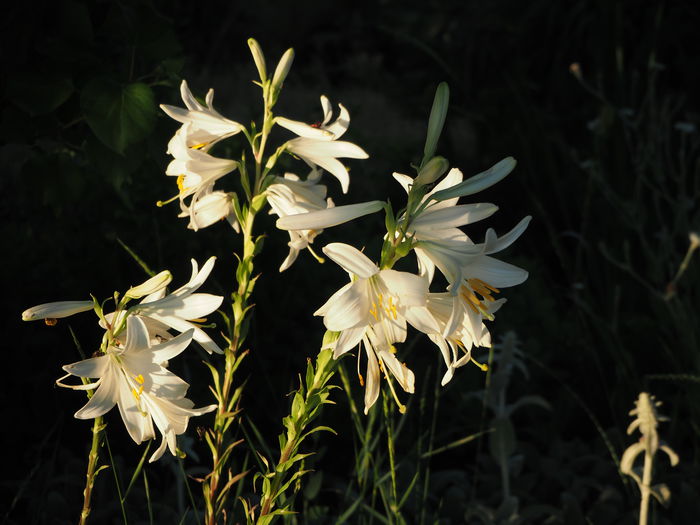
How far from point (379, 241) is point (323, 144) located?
6.86ft

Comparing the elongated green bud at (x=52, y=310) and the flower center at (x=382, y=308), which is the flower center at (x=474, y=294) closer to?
the flower center at (x=382, y=308)

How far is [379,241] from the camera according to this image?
11.0 ft

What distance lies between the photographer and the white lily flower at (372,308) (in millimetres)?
1014

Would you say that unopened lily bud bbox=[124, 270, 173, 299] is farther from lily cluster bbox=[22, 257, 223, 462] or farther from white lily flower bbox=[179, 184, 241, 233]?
white lily flower bbox=[179, 184, 241, 233]

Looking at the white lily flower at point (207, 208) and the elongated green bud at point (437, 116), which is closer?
the elongated green bud at point (437, 116)

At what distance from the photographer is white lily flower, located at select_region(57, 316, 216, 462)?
1091 millimetres

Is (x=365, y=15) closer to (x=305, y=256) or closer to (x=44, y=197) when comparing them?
(x=305, y=256)

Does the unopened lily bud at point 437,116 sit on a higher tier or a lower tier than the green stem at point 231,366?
higher

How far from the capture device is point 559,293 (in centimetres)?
371

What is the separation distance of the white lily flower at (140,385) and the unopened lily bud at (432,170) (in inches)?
14.0

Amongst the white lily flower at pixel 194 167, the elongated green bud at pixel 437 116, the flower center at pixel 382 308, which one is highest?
the elongated green bud at pixel 437 116

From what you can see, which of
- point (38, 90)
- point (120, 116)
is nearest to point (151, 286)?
point (120, 116)

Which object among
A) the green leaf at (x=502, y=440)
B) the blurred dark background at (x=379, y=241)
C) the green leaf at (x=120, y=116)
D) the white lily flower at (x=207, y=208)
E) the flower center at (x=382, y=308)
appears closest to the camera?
the flower center at (x=382, y=308)

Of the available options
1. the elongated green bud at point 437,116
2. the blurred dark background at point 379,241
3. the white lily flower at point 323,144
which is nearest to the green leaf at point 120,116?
the blurred dark background at point 379,241
